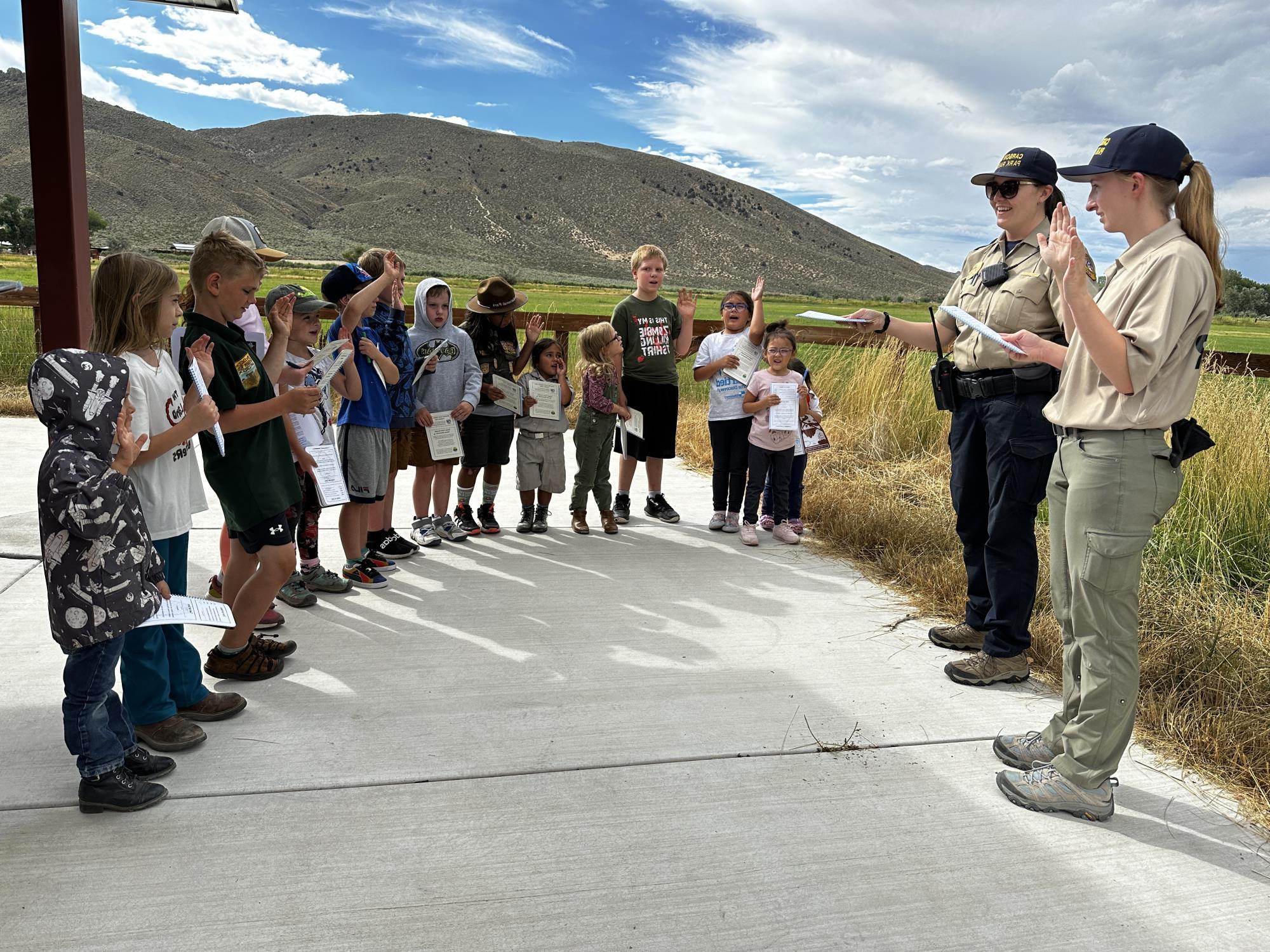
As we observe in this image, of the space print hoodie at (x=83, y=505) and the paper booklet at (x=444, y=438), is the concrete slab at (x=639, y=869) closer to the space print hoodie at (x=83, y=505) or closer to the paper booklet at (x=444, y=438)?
the space print hoodie at (x=83, y=505)

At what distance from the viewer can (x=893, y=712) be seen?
366cm

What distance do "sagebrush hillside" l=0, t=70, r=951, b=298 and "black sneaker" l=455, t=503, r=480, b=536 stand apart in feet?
275

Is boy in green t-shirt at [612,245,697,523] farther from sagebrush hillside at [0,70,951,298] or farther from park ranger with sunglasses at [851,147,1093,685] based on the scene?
sagebrush hillside at [0,70,951,298]

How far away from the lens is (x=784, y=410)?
6172 mm

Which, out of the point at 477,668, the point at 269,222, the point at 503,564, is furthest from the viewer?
the point at 269,222

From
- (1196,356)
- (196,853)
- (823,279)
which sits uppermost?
(823,279)

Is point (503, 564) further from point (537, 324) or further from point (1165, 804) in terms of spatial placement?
point (1165, 804)

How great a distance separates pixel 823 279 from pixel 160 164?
8264 centimetres

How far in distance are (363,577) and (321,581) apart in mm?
232

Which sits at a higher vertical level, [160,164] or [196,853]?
[160,164]

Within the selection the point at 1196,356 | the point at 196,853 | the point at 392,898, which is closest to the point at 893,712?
the point at 1196,356

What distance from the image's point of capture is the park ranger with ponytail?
2637mm

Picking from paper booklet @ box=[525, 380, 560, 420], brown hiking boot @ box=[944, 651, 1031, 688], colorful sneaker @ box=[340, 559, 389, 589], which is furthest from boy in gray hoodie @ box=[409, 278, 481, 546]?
brown hiking boot @ box=[944, 651, 1031, 688]

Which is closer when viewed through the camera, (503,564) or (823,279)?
(503,564)
